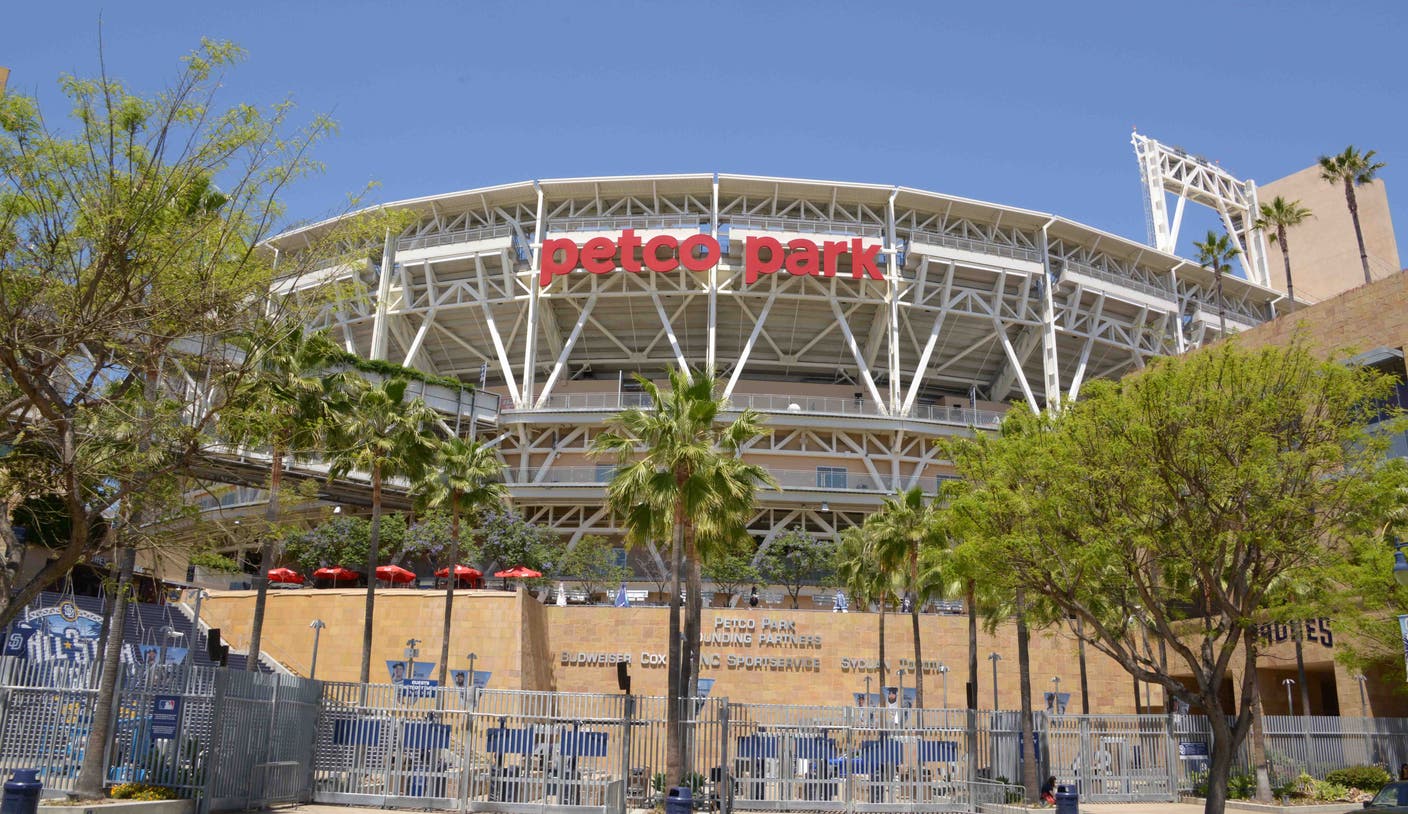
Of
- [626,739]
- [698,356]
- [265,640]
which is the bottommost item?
[626,739]

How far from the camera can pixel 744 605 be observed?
5450 centimetres

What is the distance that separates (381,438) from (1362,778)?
31.5m

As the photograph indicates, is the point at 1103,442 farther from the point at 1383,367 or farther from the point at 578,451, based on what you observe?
the point at 578,451

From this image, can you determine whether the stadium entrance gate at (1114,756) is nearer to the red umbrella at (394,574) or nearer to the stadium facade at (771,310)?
the red umbrella at (394,574)

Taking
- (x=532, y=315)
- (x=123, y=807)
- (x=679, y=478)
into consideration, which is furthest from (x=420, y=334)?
(x=123, y=807)

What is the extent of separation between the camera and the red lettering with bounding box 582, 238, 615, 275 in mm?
62906

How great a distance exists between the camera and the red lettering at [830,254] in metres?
63.2

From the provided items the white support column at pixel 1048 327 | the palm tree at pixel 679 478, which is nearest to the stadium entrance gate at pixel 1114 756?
the palm tree at pixel 679 478

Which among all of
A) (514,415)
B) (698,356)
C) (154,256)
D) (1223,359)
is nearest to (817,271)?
(698,356)

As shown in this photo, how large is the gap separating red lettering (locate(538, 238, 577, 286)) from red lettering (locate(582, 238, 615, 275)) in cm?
73

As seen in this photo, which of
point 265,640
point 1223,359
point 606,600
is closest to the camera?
point 1223,359

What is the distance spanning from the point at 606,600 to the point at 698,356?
2613 centimetres

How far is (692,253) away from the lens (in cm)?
6244

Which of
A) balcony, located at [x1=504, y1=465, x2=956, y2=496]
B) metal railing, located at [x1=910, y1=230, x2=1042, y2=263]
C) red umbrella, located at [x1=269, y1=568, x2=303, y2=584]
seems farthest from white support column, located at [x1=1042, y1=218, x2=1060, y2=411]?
red umbrella, located at [x1=269, y1=568, x2=303, y2=584]
